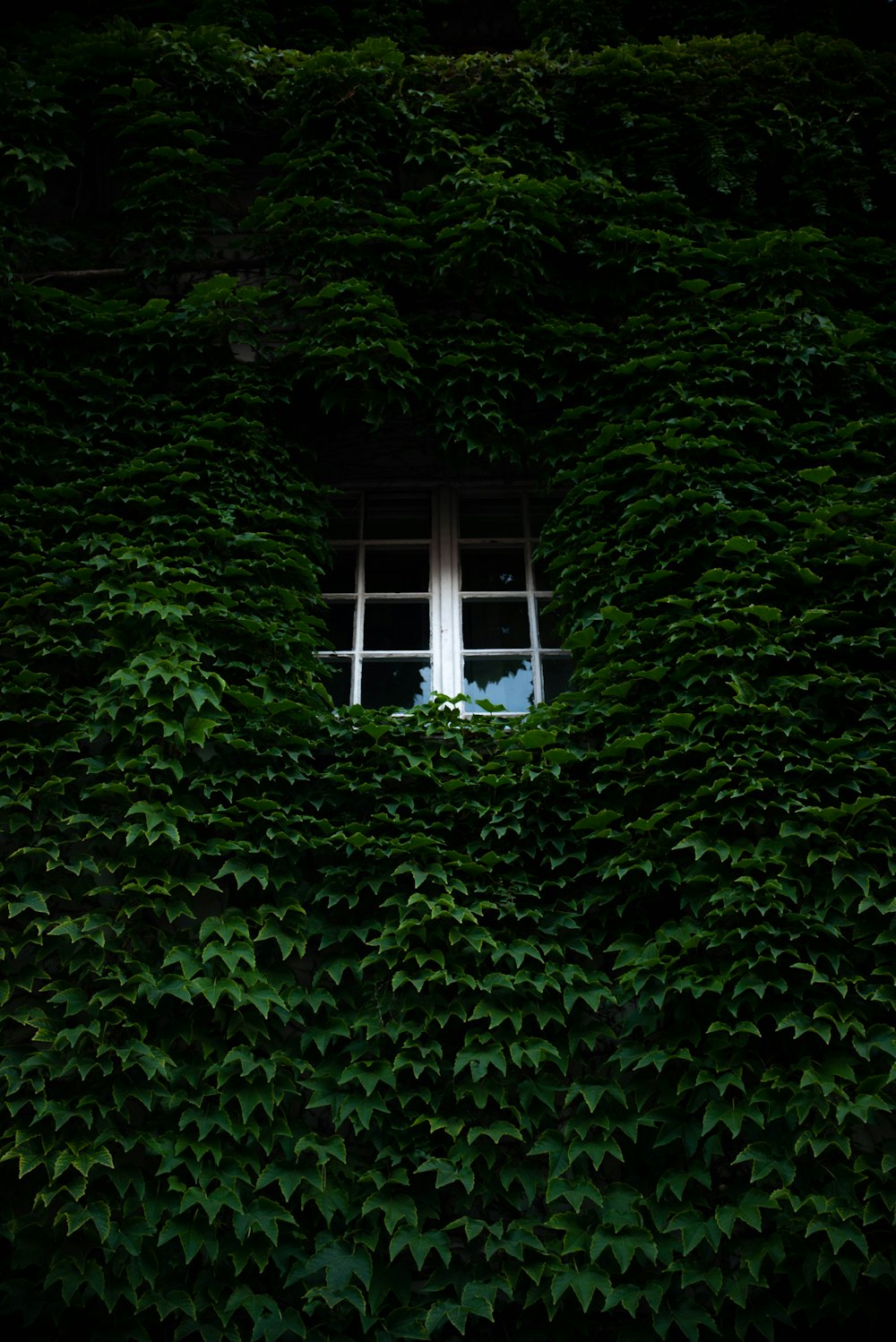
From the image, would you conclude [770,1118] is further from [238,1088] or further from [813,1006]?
[238,1088]

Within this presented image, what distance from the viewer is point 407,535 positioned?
5.98 meters

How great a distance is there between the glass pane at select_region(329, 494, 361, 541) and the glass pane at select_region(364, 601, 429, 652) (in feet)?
1.56

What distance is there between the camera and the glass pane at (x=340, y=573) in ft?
19.0

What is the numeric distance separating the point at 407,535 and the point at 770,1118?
337cm

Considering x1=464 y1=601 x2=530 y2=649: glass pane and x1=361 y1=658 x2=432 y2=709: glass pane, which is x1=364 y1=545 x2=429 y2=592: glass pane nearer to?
x1=464 y1=601 x2=530 y2=649: glass pane

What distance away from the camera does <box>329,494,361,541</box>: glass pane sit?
234 inches

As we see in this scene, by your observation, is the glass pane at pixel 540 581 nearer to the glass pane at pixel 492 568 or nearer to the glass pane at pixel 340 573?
the glass pane at pixel 492 568

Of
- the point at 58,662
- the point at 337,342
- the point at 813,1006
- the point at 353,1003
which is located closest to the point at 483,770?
→ the point at 353,1003

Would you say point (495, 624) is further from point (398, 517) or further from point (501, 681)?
point (398, 517)

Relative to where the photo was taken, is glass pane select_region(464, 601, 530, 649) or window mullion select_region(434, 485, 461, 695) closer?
window mullion select_region(434, 485, 461, 695)

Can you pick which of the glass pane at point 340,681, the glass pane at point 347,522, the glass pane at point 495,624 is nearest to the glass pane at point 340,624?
the glass pane at point 340,681

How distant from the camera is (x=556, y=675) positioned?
547 centimetres

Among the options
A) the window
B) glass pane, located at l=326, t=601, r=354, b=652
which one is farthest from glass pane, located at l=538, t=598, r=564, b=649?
glass pane, located at l=326, t=601, r=354, b=652

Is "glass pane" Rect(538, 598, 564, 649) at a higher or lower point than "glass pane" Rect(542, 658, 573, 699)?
higher
